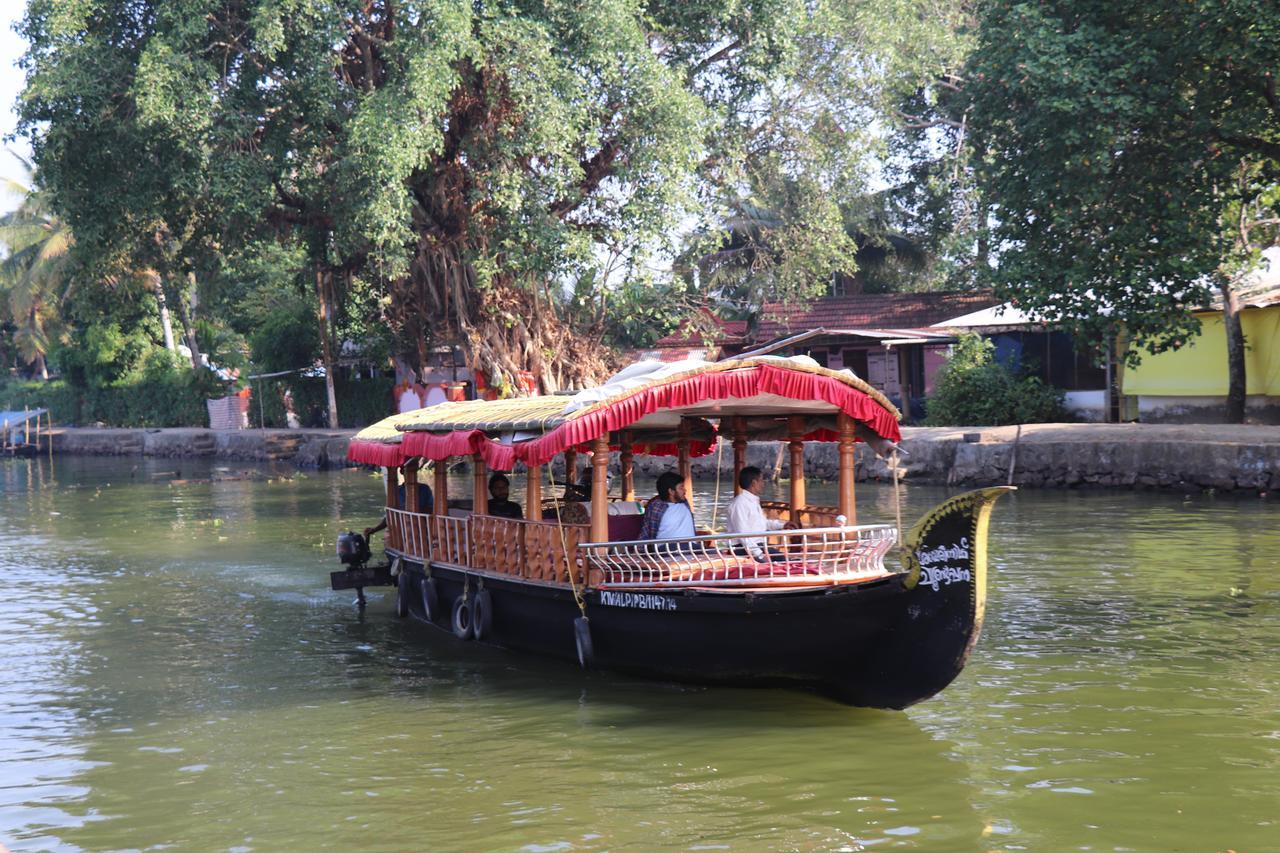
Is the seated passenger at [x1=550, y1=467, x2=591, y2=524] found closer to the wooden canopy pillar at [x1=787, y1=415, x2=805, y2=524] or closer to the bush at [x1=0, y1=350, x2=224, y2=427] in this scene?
the wooden canopy pillar at [x1=787, y1=415, x2=805, y2=524]

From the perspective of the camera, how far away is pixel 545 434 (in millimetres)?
9133

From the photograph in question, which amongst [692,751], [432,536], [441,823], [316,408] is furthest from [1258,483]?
[316,408]

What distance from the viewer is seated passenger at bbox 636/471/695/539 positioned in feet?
30.3

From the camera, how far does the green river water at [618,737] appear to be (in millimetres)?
6613

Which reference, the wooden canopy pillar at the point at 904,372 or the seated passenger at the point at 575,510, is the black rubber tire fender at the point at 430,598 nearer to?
the seated passenger at the point at 575,510

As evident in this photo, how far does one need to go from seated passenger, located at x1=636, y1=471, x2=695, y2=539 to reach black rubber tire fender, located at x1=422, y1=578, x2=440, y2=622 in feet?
9.10

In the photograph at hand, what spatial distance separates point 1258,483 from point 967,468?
4.70 m

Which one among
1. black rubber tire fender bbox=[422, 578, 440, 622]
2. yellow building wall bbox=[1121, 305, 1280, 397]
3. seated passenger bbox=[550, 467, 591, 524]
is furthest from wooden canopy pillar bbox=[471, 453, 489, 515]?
yellow building wall bbox=[1121, 305, 1280, 397]

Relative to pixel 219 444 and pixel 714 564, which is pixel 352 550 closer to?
pixel 714 564

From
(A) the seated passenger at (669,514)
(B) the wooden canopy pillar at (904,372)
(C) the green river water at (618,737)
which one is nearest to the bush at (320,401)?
(B) the wooden canopy pillar at (904,372)

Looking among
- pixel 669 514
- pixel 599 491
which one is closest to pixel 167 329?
pixel 599 491

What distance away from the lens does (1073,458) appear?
827 inches

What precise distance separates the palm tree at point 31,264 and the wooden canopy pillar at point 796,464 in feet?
111

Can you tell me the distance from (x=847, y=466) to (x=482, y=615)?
333cm
